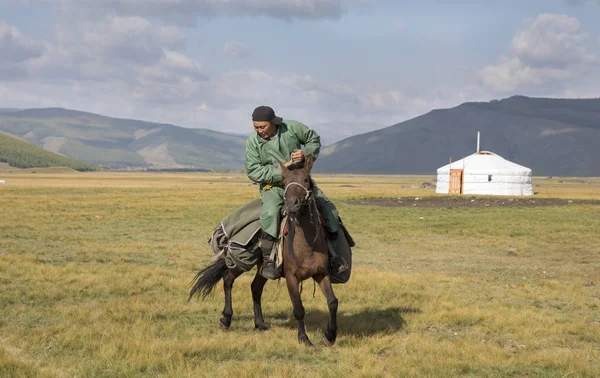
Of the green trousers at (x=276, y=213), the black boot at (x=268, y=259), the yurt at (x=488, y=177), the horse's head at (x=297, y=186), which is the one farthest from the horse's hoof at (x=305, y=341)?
the yurt at (x=488, y=177)

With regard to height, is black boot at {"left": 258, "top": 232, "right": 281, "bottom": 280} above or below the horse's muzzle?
below

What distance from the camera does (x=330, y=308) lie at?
6977 mm

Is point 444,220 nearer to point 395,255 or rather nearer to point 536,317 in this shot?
point 395,255

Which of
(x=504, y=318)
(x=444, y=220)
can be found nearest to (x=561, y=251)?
(x=444, y=220)

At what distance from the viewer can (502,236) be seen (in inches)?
887

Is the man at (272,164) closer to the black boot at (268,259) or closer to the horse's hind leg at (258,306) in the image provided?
the black boot at (268,259)

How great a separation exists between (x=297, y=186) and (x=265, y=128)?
1.19 m

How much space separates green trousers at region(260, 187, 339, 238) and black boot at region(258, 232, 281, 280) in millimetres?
163

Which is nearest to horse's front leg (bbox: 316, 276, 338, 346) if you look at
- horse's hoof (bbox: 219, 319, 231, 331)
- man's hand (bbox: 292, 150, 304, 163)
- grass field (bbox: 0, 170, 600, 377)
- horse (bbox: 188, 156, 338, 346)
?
horse (bbox: 188, 156, 338, 346)

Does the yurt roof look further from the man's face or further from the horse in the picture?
the horse

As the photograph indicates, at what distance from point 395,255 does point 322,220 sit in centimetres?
1097

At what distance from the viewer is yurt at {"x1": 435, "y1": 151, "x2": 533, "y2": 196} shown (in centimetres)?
5300

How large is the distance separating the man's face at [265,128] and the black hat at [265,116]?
0.04m

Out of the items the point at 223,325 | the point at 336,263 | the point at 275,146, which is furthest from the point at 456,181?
the point at 275,146
